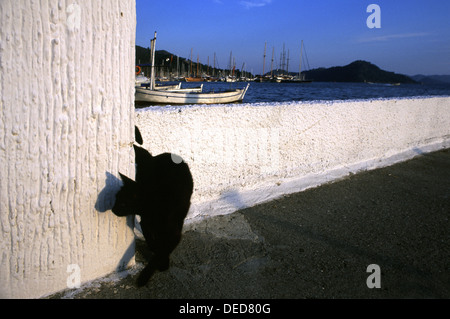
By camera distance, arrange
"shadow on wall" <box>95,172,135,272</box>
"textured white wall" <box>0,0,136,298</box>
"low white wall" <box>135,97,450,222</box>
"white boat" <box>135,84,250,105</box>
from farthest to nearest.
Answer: "white boat" <box>135,84,250,105</box> → "low white wall" <box>135,97,450,222</box> → "shadow on wall" <box>95,172,135,272</box> → "textured white wall" <box>0,0,136,298</box>

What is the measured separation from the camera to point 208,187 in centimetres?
317

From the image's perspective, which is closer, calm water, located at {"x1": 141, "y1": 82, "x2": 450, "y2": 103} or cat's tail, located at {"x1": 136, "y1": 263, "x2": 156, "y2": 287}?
cat's tail, located at {"x1": 136, "y1": 263, "x2": 156, "y2": 287}

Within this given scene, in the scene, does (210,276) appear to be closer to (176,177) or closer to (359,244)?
(176,177)

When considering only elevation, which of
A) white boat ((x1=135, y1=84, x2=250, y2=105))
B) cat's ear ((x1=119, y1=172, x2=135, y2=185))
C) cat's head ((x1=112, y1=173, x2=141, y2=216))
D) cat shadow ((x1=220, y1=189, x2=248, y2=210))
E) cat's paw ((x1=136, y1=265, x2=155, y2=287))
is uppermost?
white boat ((x1=135, y1=84, x2=250, y2=105))

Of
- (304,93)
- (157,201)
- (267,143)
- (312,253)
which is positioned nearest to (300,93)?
(304,93)

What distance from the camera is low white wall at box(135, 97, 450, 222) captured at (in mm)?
2889

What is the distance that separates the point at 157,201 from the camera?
8.17 ft

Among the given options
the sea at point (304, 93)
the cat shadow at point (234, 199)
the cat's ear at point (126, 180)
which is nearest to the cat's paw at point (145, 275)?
the cat's ear at point (126, 180)

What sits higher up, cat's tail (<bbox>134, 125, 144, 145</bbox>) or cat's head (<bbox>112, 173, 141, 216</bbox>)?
cat's tail (<bbox>134, 125, 144, 145</bbox>)

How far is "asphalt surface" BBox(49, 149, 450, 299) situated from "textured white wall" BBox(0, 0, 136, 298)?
314 millimetres

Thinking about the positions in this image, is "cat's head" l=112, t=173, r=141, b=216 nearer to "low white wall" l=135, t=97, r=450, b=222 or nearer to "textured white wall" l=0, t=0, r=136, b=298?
"textured white wall" l=0, t=0, r=136, b=298

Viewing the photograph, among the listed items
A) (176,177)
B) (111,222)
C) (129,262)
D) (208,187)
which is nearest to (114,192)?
(111,222)

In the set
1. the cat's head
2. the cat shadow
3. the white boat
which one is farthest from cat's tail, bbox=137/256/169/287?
the white boat

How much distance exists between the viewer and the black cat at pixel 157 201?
7.21 ft
